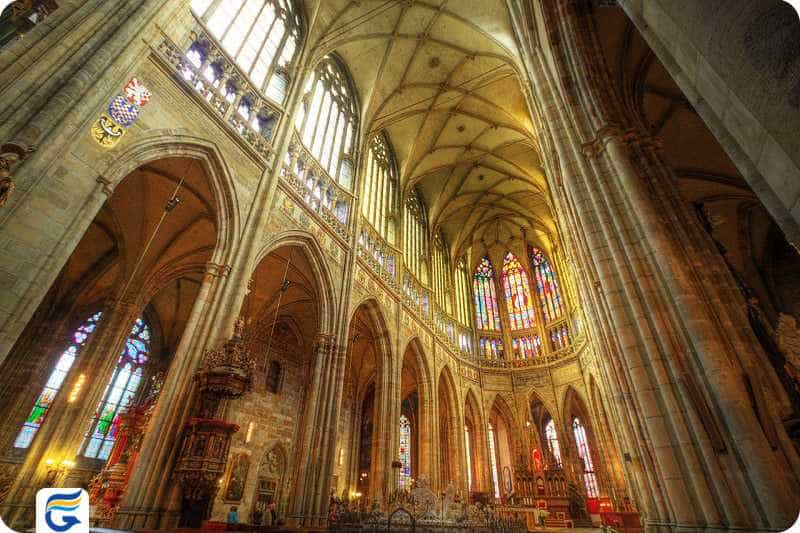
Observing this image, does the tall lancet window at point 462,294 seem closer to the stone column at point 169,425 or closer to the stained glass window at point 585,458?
the stained glass window at point 585,458

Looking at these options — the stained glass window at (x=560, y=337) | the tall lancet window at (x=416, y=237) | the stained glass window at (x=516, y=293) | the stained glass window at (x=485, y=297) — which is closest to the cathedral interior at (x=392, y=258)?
the tall lancet window at (x=416, y=237)

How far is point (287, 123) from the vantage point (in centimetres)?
1067

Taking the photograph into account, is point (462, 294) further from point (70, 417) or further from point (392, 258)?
point (70, 417)

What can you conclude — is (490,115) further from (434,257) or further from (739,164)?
(739,164)

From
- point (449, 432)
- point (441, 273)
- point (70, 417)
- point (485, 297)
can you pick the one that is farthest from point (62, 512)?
point (485, 297)

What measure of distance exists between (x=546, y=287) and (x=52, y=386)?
24.0 metres

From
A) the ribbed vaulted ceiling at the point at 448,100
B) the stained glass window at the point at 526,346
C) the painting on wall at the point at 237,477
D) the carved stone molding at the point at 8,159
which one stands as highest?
the ribbed vaulted ceiling at the point at 448,100

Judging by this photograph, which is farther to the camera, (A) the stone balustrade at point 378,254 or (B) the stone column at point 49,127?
(A) the stone balustrade at point 378,254

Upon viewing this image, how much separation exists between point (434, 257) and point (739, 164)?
63.4 feet

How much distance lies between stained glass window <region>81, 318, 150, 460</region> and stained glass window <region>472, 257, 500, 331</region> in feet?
58.1

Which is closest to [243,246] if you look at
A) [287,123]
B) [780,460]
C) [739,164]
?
[287,123]

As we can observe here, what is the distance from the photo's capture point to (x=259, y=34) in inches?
436

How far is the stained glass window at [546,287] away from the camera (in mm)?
22312

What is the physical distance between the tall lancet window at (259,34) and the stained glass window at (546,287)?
18.7 meters
